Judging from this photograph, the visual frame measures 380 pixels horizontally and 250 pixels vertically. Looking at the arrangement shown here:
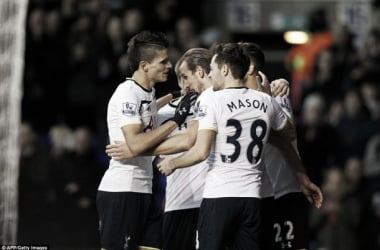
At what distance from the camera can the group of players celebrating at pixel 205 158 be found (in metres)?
8.62

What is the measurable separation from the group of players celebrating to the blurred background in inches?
121

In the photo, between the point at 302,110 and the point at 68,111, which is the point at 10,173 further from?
the point at 302,110

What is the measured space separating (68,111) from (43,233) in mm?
1982

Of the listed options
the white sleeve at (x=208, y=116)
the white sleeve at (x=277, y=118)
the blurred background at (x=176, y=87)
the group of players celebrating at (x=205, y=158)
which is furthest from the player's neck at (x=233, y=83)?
the blurred background at (x=176, y=87)

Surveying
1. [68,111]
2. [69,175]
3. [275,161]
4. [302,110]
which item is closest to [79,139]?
[69,175]

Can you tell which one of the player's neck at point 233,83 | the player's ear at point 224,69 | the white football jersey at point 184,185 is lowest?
the white football jersey at point 184,185

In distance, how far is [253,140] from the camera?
866cm

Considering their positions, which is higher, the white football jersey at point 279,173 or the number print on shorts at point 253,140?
the number print on shorts at point 253,140

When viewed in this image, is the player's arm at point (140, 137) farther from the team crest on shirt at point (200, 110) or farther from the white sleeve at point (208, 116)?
the white sleeve at point (208, 116)

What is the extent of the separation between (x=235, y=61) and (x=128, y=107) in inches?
35.2

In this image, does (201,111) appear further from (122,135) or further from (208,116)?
(122,135)

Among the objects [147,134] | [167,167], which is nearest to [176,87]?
[147,134]

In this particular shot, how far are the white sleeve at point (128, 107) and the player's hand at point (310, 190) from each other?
1435 millimetres

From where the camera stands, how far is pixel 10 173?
44.9ft
